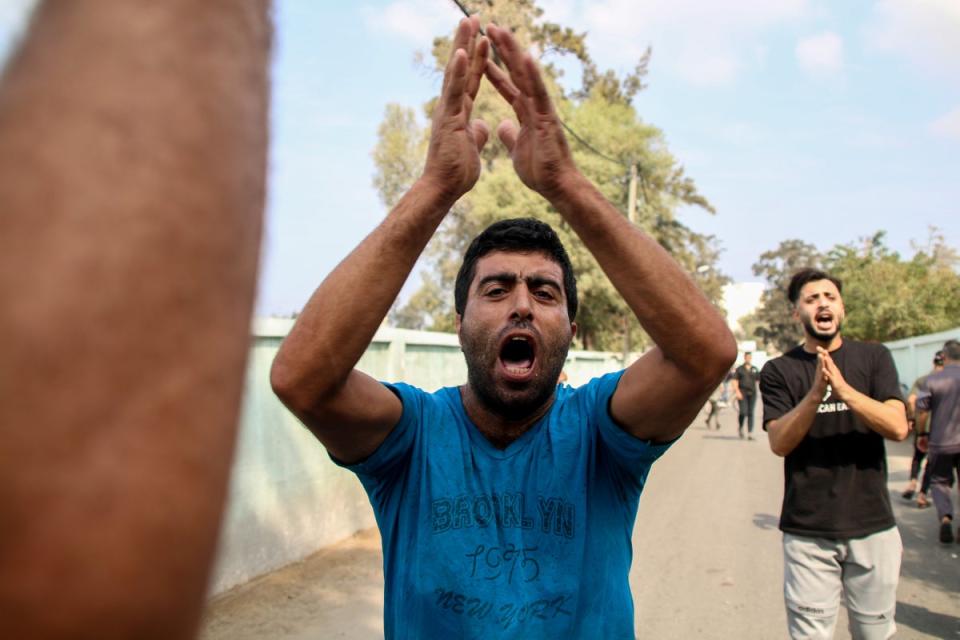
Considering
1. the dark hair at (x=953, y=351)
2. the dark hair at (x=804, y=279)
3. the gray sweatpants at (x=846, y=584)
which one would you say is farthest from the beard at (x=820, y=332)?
the dark hair at (x=953, y=351)

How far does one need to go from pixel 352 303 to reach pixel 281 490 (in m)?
5.38

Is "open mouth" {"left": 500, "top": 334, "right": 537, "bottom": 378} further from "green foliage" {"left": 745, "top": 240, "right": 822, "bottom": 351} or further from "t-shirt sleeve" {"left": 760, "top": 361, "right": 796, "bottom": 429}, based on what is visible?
"green foliage" {"left": 745, "top": 240, "right": 822, "bottom": 351}

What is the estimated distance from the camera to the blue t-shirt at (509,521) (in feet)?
6.16

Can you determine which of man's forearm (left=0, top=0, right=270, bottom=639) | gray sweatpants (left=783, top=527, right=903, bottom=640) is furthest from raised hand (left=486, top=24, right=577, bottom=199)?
gray sweatpants (left=783, top=527, right=903, bottom=640)

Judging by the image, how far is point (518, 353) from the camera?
224 cm

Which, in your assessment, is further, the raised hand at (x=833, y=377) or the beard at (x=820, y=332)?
the beard at (x=820, y=332)

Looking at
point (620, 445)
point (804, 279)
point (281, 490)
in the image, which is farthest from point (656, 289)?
point (281, 490)

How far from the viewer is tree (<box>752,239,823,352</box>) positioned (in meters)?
74.2

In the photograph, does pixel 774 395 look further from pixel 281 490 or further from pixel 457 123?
pixel 281 490

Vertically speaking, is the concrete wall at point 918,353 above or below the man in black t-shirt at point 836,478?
above

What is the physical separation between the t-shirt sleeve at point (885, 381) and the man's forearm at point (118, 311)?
4.54 m

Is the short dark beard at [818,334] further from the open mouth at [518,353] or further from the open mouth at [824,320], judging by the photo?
the open mouth at [518,353]

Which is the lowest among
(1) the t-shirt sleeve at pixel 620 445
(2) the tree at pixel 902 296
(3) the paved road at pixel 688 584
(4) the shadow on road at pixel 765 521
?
(3) the paved road at pixel 688 584

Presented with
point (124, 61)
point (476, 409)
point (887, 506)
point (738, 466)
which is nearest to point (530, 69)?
point (476, 409)
